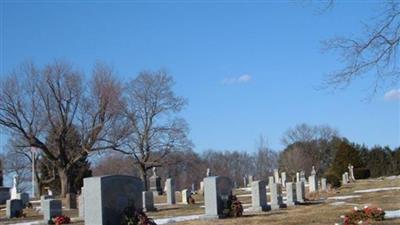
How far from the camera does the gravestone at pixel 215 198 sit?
20.0 meters

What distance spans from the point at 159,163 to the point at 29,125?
47.5 ft

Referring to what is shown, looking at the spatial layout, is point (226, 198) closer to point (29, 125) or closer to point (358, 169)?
point (29, 125)

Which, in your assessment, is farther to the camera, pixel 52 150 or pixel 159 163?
pixel 159 163

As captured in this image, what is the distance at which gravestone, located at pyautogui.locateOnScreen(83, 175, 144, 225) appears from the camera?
13.6m

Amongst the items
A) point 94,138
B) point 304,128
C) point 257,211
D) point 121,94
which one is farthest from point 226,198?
point 304,128

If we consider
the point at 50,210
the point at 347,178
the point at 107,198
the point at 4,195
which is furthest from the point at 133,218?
the point at 347,178

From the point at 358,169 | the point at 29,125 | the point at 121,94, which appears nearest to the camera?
the point at 29,125

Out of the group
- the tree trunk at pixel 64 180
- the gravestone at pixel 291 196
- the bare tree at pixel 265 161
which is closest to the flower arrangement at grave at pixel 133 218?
the gravestone at pixel 291 196

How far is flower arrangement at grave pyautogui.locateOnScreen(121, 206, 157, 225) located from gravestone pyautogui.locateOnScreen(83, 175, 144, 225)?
13 cm

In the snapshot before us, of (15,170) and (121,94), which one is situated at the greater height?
(121,94)

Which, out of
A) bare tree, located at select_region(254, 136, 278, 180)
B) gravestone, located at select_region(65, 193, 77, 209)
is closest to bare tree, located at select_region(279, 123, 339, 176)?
bare tree, located at select_region(254, 136, 278, 180)

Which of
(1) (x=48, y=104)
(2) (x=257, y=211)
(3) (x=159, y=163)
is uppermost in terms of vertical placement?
(1) (x=48, y=104)

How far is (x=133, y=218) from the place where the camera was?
A: 13.9 metres

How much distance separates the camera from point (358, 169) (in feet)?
245
